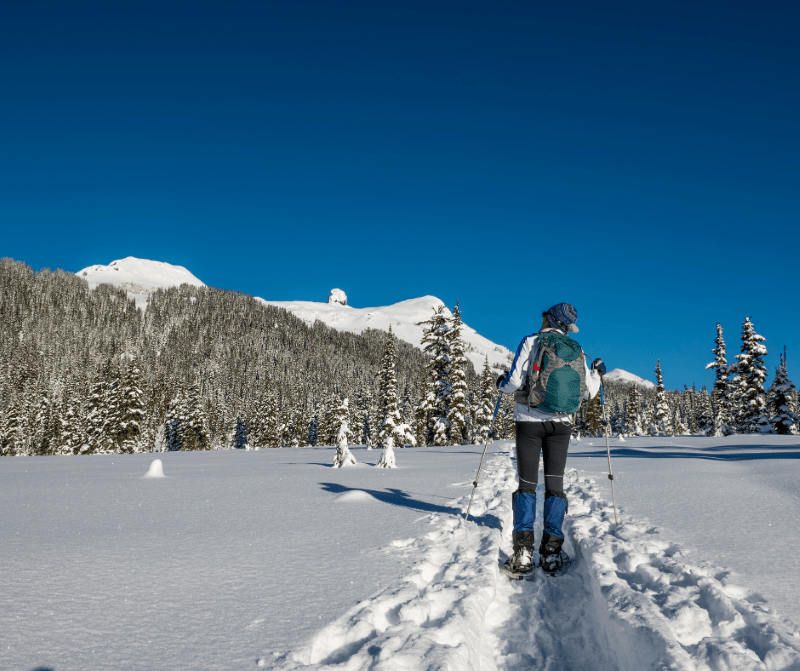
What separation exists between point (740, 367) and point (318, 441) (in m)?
50.3

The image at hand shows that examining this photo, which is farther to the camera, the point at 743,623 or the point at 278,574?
the point at 278,574

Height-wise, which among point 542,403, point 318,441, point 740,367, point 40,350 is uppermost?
point 40,350

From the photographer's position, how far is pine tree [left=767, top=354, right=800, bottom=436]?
35.8 metres

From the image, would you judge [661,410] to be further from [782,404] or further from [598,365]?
[598,365]

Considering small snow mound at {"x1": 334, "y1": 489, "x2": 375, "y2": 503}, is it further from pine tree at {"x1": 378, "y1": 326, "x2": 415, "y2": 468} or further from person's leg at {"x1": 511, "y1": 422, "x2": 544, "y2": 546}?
pine tree at {"x1": 378, "y1": 326, "x2": 415, "y2": 468}

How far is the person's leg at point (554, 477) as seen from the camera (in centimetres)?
494

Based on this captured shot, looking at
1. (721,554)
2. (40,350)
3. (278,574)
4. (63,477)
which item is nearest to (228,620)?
(278,574)

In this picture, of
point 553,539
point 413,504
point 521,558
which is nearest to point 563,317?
point 553,539

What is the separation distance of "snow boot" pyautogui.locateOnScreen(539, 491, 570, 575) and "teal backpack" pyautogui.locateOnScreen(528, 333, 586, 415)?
0.92m

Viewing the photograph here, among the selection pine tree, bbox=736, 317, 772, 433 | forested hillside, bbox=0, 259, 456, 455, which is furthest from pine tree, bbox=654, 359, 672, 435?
forested hillside, bbox=0, 259, 456, 455

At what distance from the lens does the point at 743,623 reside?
3002 mm

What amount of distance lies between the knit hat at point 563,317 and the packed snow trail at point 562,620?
2.25 meters

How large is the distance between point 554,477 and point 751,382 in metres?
43.2

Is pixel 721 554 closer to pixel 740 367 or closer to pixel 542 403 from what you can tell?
pixel 542 403
